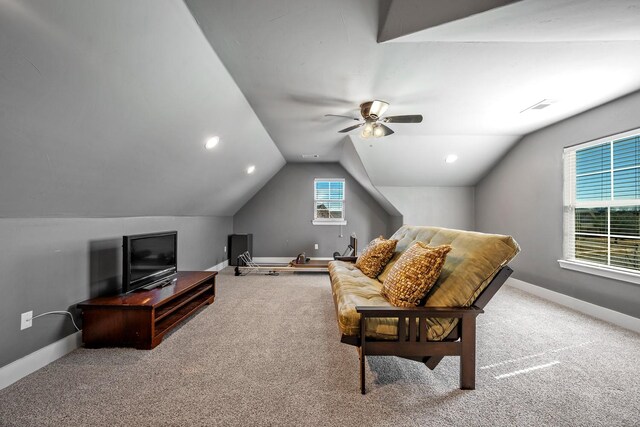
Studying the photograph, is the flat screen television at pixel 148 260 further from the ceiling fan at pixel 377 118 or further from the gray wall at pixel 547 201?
the gray wall at pixel 547 201

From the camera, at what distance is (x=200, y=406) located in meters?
1.54

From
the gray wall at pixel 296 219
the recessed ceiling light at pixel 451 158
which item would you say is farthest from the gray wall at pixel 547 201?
the gray wall at pixel 296 219

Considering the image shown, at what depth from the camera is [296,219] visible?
6.34m

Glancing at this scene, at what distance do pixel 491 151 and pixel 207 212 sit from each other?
4.92 metres

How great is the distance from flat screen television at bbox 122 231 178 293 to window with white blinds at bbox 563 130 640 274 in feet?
15.6

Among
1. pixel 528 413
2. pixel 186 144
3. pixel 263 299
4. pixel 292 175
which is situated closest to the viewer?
pixel 528 413

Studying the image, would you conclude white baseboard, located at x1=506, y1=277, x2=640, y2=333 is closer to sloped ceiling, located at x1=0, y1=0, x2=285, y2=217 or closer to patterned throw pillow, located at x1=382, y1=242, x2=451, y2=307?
patterned throw pillow, located at x1=382, y1=242, x2=451, y2=307

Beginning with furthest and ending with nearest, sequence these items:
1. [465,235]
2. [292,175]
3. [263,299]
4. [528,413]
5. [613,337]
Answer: [292,175] → [263,299] → [613,337] → [465,235] → [528,413]

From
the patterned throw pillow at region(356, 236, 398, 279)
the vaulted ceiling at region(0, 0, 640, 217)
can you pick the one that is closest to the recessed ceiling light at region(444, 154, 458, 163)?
the vaulted ceiling at region(0, 0, 640, 217)

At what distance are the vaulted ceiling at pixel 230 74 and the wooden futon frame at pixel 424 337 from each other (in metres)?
1.63

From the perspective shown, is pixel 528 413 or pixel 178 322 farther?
pixel 178 322

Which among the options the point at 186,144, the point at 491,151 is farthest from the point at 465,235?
the point at 491,151

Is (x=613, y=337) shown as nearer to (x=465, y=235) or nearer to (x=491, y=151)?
(x=465, y=235)

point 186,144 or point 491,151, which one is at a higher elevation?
point 491,151
